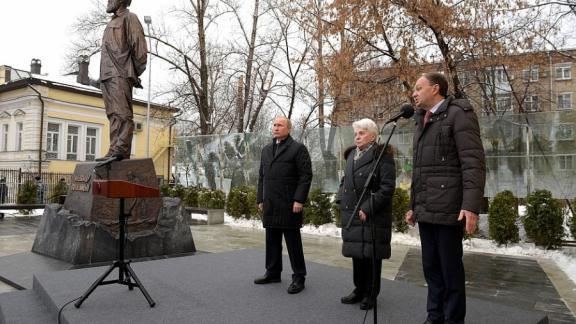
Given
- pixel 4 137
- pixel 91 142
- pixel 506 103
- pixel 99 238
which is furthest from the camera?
pixel 91 142

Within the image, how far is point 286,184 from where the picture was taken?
167 inches

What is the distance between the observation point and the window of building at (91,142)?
27062 mm

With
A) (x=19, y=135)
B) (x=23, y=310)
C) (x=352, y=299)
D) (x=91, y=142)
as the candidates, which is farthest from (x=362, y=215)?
(x=19, y=135)

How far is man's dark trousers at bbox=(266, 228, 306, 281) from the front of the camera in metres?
4.20

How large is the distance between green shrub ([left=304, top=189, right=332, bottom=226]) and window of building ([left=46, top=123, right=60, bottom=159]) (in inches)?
771

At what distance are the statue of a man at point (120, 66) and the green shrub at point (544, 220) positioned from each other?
7562 mm

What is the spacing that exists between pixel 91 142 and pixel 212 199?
16.6 metres

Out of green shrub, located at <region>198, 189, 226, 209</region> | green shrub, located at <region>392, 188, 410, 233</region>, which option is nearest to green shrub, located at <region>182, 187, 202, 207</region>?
green shrub, located at <region>198, 189, 226, 209</region>

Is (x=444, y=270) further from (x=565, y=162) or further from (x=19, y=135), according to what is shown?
(x=19, y=135)

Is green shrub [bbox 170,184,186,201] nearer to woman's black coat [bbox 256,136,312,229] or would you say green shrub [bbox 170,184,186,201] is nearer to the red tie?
woman's black coat [bbox 256,136,312,229]

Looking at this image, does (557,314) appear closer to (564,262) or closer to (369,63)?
(564,262)

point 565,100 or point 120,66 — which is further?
point 565,100

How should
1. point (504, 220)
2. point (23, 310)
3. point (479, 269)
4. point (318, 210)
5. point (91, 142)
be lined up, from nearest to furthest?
point (23, 310) < point (479, 269) < point (504, 220) < point (318, 210) < point (91, 142)

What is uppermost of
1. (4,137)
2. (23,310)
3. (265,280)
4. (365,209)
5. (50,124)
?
(50,124)
